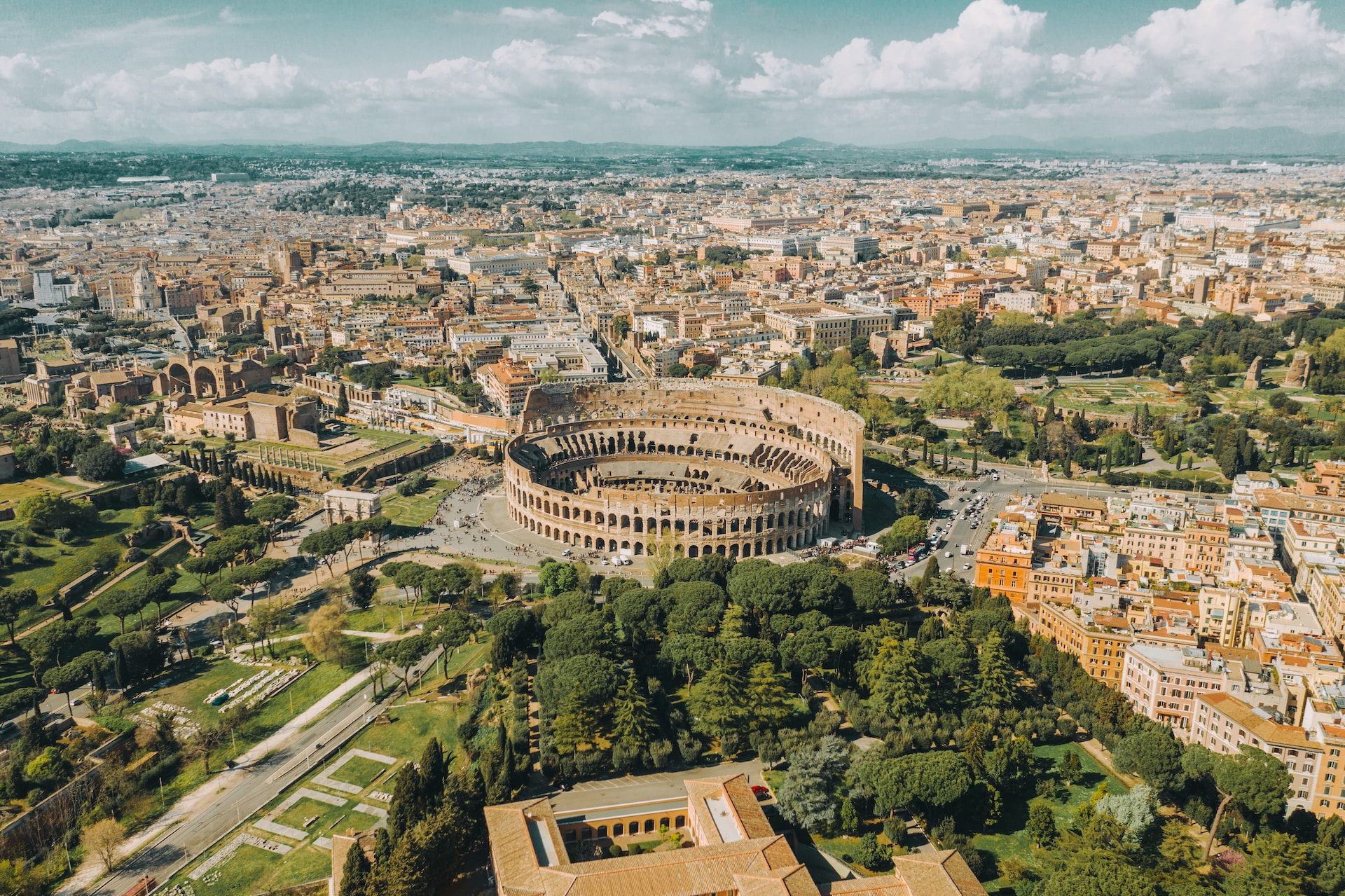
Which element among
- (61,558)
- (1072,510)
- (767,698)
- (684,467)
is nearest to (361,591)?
(61,558)

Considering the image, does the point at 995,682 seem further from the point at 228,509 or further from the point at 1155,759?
the point at 228,509

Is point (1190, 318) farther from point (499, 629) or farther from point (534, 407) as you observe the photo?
point (499, 629)

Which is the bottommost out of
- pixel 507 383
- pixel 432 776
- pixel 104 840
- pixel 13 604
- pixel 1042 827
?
pixel 1042 827

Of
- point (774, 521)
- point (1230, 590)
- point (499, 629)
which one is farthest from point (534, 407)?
point (1230, 590)

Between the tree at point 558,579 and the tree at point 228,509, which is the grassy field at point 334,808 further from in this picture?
the tree at point 228,509

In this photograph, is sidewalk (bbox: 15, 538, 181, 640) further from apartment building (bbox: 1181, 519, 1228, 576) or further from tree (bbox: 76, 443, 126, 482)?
apartment building (bbox: 1181, 519, 1228, 576)

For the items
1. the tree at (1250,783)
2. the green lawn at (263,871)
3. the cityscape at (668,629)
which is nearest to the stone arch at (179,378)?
the cityscape at (668,629)
